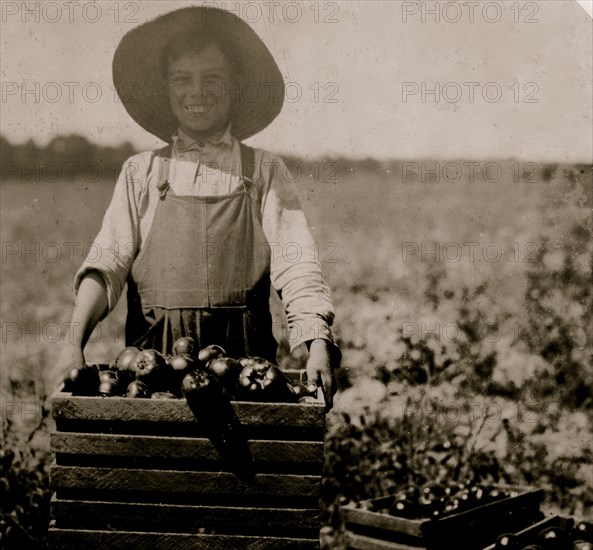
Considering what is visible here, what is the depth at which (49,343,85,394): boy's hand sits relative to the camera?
3.87m

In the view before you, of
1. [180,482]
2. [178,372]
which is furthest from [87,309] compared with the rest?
[180,482]

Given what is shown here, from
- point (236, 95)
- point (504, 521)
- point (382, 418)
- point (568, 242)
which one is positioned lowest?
point (504, 521)

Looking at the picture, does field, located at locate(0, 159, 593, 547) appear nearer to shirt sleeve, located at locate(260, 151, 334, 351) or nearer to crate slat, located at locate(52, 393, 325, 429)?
shirt sleeve, located at locate(260, 151, 334, 351)

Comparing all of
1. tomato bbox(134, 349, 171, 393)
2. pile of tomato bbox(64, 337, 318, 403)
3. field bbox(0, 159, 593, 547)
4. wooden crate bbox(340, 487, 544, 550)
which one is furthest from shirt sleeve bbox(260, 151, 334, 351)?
tomato bbox(134, 349, 171, 393)

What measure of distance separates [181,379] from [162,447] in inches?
14.9

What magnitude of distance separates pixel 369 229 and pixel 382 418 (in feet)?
3.59

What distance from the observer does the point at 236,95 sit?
14.1ft

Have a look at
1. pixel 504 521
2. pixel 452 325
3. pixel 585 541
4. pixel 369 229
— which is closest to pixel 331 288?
pixel 369 229

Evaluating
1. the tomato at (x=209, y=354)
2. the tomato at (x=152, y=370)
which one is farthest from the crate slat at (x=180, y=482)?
the tomato at (x=209, y=354)

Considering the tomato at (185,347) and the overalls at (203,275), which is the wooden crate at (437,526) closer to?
the overalls at (203,275)

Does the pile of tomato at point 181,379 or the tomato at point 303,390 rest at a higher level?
the pile of tomato at point 181,379

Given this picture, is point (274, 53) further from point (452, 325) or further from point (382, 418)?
point (382, 418)

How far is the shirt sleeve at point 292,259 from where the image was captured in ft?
13.8

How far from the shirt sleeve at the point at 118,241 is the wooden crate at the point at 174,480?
124cm
